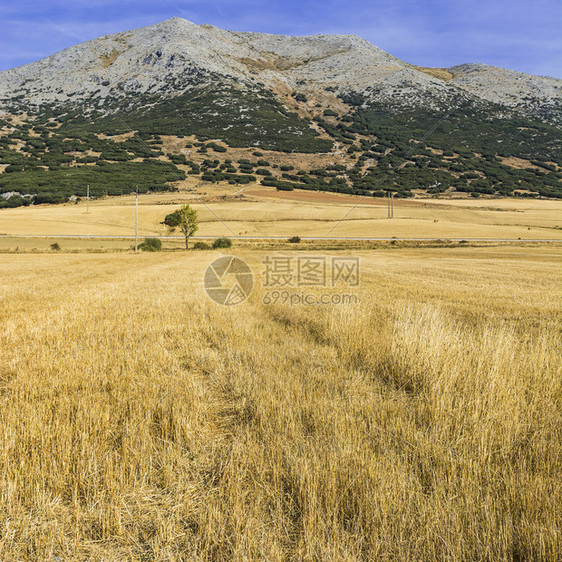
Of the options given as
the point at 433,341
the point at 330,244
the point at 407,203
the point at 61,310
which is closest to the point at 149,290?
the point at 61,310

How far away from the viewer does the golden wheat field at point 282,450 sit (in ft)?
8.12

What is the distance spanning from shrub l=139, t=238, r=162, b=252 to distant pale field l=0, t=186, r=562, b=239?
17275 millimetres

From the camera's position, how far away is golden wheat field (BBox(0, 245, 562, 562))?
8.12 feet

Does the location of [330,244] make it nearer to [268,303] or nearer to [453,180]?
[268,303]

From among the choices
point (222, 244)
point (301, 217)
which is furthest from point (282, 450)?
point (301, 217)

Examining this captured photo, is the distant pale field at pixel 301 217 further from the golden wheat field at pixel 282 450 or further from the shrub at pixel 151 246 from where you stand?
the golden wheat field at pixel 282 450

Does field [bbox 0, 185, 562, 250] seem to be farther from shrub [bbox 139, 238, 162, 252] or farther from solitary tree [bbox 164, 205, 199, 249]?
solitary tree [bbox 164, 205, 199, 249]

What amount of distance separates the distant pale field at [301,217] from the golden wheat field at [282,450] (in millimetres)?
69781

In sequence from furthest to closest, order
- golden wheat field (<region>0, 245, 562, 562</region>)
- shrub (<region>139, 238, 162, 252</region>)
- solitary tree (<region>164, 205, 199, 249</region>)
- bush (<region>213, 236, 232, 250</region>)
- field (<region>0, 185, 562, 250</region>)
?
field (<region>0, 185, 562, 250</region>) → solitary tree (<region>164, 205, 199, 249</region>) → bush (<region>213, 236, 232, 250</region>) → shrub (<region>139, 238, 162, 252</region>) → golden wheat field (<region>0, 245, 562, 562</region>)

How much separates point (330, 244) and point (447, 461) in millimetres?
59209

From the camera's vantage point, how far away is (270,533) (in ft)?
8.18

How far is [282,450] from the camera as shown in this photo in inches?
138

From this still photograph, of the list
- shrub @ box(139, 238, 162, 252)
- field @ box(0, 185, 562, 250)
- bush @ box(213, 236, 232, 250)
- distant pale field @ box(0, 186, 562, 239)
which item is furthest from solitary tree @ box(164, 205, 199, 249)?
distant pale field @ box(0, 186, 562, 239)

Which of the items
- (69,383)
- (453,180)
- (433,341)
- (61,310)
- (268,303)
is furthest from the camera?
(453,180)
